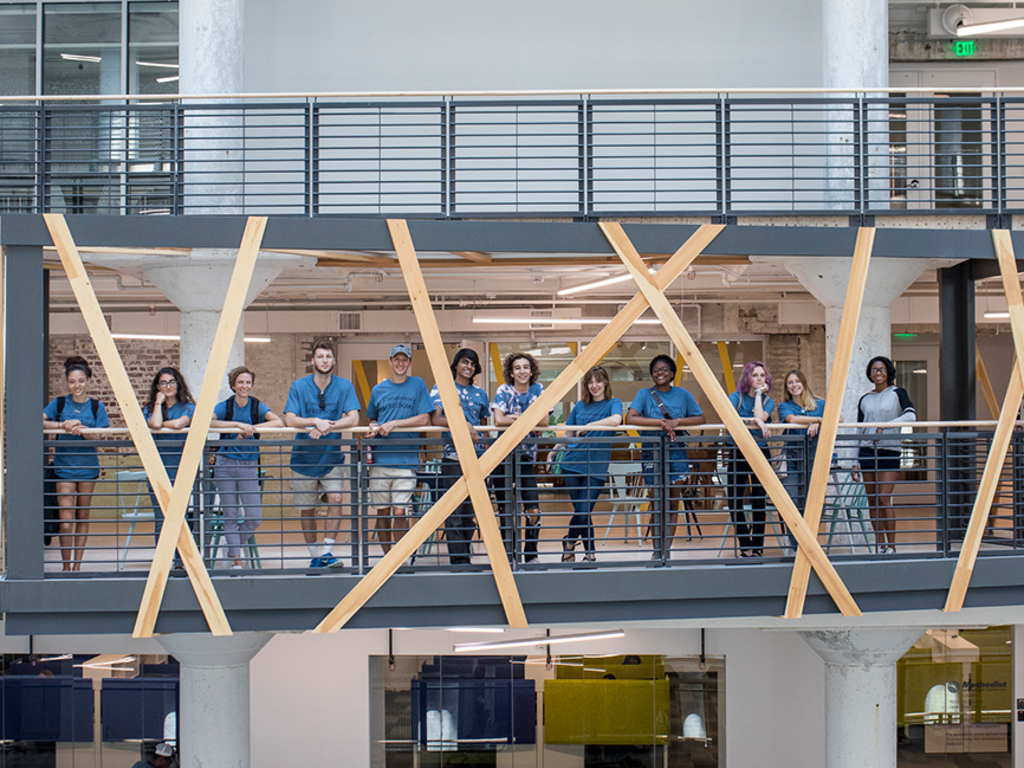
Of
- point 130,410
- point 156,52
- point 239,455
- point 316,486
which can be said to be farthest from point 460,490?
point 156,52

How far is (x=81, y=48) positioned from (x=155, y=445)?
564 centimetres

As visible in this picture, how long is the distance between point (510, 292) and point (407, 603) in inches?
262

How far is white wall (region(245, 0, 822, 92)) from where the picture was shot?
9094mm

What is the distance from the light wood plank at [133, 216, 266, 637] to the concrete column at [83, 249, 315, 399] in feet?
4.94

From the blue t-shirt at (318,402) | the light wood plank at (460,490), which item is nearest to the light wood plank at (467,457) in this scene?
the light wood plank at (460,490)

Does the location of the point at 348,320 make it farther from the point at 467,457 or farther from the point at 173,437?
the point at 467,457

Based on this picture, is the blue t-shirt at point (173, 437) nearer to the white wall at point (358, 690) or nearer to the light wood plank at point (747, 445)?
the light wood plank at point (747, 445)

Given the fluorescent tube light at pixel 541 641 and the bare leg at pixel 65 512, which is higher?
the bare leg at pixel 65 512

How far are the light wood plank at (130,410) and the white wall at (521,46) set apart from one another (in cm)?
393

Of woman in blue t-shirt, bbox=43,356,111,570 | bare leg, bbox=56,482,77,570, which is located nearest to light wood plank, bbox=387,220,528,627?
woman in blue t-shirt, bbox=43,356,111,570

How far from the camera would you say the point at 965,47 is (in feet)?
33.9

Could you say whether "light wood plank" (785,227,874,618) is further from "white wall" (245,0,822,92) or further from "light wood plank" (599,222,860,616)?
"white wall" (245,0,822,92)

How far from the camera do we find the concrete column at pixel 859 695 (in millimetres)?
7480

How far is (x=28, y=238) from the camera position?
225 inches
